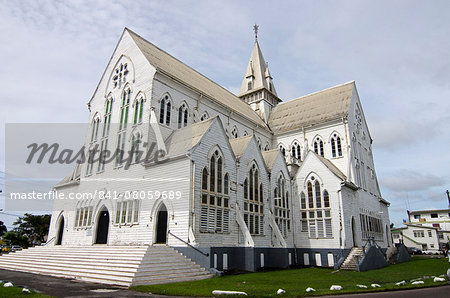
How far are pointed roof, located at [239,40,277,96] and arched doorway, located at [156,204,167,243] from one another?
3178 cm

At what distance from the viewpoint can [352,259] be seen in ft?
92.1

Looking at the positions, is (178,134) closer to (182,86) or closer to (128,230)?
(182,86)

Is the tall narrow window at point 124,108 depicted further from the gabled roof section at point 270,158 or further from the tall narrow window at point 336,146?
the tall narrow window at point 336,146

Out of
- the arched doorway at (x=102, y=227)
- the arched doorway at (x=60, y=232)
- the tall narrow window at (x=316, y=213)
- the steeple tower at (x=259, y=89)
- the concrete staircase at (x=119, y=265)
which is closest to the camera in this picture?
the concrete staircase at (x=119, y=265)

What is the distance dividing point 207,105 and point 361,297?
2439 cm

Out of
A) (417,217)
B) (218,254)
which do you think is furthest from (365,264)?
(417,217)

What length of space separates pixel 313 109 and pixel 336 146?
7654mm

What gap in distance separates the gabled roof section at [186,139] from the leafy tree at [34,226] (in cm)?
5422

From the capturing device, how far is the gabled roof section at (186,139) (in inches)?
915

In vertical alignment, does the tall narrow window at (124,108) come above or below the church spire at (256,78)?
below

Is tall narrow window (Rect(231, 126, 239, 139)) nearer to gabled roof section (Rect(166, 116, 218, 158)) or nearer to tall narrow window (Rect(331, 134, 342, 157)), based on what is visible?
gabled roof section (Rect(166, 116, 218, 158))

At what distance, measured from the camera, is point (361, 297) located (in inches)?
479

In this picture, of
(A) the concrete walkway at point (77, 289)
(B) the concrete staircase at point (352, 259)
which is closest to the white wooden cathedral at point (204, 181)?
(B) the concrete staircase at point (352, 259)

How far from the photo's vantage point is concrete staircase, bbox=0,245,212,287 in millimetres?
16172
